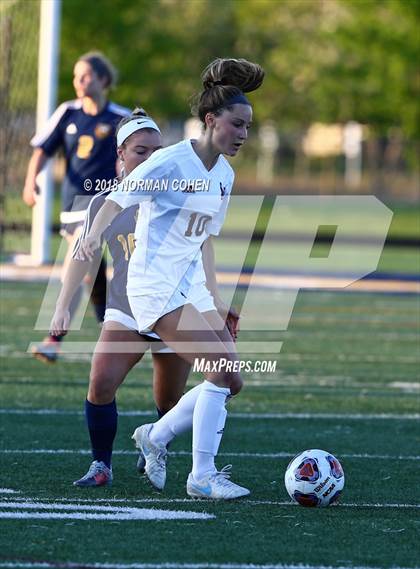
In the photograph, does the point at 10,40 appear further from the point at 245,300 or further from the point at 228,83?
the point at 228,83

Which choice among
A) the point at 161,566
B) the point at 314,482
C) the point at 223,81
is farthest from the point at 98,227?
the point at 161,566

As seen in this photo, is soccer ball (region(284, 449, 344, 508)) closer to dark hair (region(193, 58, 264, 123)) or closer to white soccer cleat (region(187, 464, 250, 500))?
white soccer cleat (region(187, 464, 250, 500))

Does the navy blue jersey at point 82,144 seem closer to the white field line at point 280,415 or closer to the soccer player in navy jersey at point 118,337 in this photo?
the white field line at point 280,415

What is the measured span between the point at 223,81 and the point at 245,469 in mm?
2061

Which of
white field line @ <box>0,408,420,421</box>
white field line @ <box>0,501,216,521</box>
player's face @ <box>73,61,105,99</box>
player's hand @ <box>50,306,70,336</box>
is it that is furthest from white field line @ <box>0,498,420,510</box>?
player's face @ <box>73,61,105,99</box>

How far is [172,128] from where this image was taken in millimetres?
68812

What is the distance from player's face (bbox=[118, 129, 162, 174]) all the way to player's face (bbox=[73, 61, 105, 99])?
441 cm

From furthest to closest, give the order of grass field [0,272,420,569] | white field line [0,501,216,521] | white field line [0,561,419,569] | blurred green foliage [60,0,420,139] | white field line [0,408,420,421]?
blurred green foliage [60,0,420,139] < white field line [0,408,420,421] < white field line [0,501,216,521] < grass field [0,272,420,569] < white field line [0,561,419,569]

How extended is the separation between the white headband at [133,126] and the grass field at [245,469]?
5.55ft

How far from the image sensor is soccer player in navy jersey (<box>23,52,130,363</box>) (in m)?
11.1

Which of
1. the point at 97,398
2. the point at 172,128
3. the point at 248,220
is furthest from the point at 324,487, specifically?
the point at 172,128

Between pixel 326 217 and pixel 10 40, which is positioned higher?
pixel 10 40

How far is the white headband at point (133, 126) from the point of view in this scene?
22.0ft

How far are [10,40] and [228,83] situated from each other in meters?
11.1
